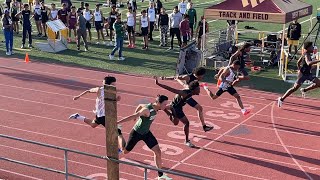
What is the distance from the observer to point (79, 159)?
11117 mm

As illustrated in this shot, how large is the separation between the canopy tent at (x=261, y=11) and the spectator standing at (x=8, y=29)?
321 inches

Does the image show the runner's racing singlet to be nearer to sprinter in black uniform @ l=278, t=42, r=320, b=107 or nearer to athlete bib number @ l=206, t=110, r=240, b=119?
athlete bib number @ l=206, t=110, r=240, b=119

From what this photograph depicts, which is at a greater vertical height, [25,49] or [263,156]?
[25,49]

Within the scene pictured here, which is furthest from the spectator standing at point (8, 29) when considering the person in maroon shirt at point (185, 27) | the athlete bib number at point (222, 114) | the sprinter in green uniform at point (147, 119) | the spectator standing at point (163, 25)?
the sprinter in green uniform at point (147, 119)

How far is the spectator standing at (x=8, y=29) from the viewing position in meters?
21.0

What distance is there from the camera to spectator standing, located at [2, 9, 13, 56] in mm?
20969

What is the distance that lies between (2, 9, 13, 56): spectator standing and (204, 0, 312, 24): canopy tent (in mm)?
8158

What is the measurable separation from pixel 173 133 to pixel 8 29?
36.9 feet

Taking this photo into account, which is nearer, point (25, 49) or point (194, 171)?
point (194, 171)

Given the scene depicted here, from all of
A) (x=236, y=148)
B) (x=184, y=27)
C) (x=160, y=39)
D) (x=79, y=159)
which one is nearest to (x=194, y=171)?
(x=236, y=148)

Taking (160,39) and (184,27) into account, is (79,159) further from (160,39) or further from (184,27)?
(160,39)

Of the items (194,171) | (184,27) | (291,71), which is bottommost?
(194,171)

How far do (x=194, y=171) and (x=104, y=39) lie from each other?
15.0 meters

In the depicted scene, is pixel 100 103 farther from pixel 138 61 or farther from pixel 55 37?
pixel 55 37
